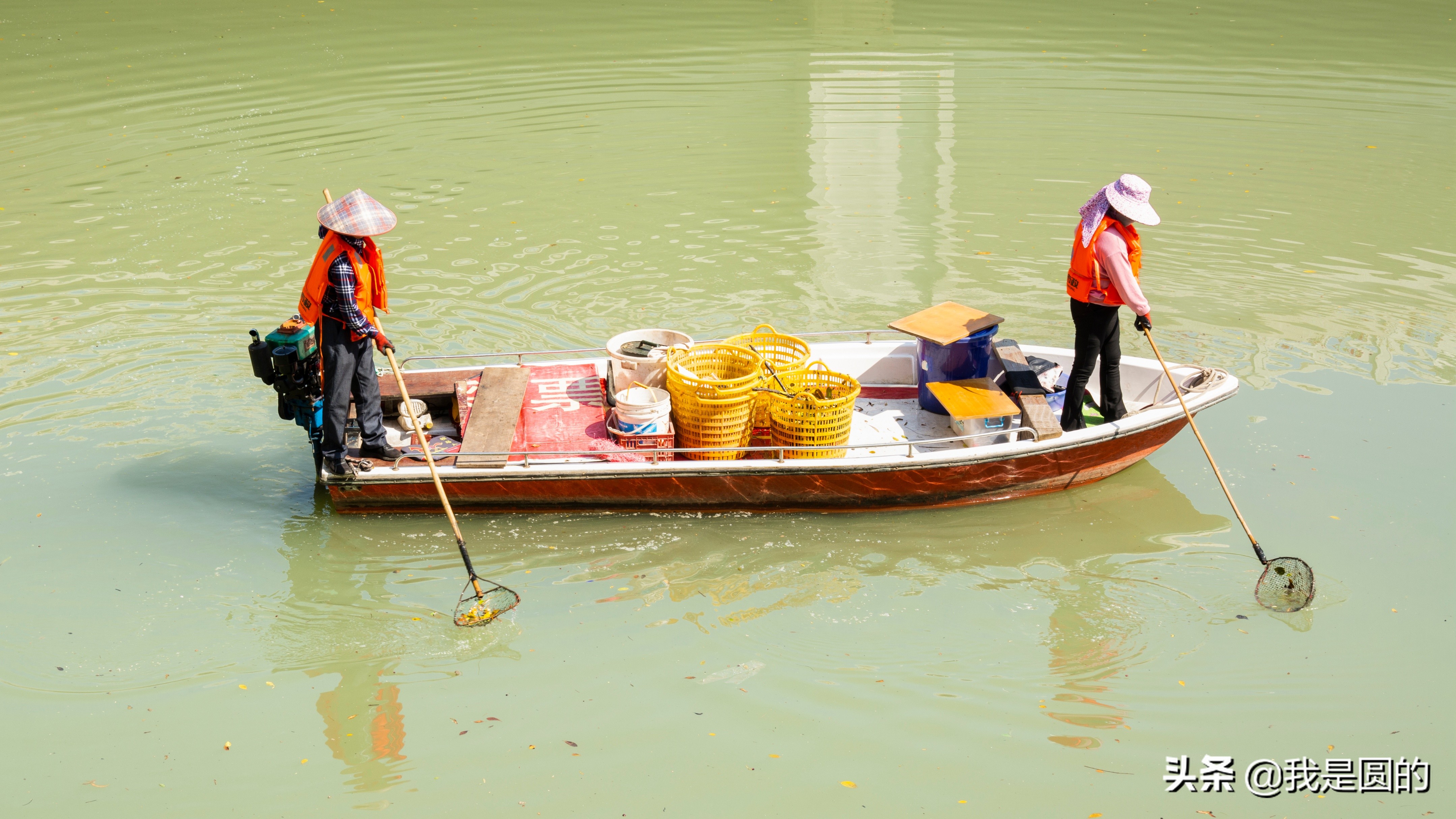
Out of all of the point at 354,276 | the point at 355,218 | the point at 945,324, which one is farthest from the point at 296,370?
the point at 945,324

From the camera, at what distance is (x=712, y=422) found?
7066 millimetres

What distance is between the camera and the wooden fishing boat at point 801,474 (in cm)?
692

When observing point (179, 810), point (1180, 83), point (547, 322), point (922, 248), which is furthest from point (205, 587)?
point (1180, 83)

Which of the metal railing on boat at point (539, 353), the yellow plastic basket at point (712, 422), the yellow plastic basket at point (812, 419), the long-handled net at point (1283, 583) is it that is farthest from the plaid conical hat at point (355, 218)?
the long-handled net at point (1283, 583)

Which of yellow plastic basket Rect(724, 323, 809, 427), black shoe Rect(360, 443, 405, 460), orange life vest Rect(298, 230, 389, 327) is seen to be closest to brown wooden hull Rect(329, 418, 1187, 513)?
black shoe Rect(360, 443, 405, 460)

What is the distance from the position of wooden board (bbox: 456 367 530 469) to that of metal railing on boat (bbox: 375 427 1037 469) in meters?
0.05

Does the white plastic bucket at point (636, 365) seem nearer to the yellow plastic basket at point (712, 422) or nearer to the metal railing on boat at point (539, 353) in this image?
the metal railing on boat at point (539, 353)

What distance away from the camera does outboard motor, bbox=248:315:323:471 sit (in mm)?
6656

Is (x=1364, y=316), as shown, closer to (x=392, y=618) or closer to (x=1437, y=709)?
(x=1437, y=709)

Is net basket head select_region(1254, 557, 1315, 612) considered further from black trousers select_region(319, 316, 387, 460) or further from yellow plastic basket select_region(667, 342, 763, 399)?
black trousers select_region(319, 316, 387, 460)

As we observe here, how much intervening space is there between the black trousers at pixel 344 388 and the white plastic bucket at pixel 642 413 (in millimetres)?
1636

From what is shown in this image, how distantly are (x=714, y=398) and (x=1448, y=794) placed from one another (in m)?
4.61

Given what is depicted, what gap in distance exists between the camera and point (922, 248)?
39.2ft

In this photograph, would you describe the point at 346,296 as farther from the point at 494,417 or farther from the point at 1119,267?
the point at 1119,267
